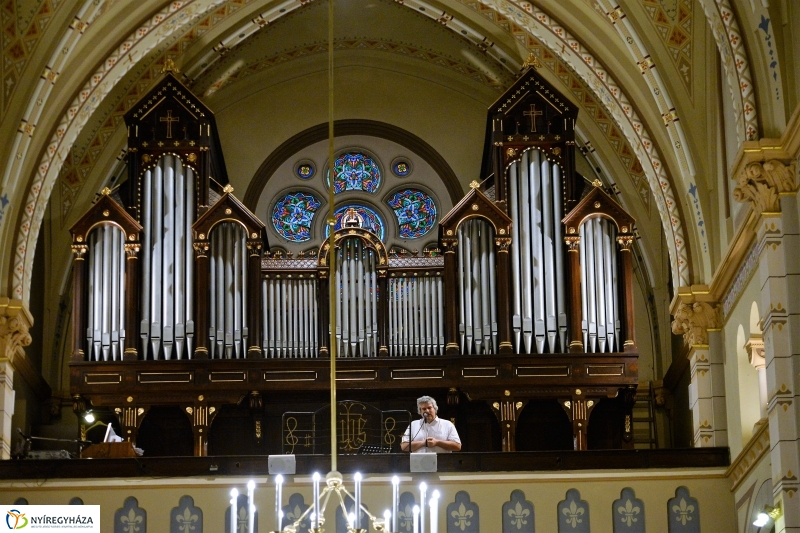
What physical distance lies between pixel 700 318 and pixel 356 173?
6088mm

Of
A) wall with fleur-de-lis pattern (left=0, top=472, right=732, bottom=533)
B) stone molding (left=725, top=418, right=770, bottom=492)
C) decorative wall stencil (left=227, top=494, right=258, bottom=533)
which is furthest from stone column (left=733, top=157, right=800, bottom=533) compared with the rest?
→ decorative wall stencil (left=227, top=494, right=258, bottom=533)

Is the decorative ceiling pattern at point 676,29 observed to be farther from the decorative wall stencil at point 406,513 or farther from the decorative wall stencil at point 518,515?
the decorative wall stencil at point 406,513

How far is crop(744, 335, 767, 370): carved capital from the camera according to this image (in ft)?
49.4

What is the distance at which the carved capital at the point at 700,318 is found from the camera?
16.6 m

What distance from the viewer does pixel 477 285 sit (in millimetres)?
18312

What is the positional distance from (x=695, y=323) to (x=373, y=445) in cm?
373

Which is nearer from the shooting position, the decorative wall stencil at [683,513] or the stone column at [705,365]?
the decorative wall stencil at [683,513]

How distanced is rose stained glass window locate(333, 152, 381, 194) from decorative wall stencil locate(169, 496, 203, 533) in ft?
21.6

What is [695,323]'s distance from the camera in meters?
16.7

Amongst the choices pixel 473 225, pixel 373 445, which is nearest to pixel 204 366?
pixel 373 445

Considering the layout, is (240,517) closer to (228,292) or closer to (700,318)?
(228,292)

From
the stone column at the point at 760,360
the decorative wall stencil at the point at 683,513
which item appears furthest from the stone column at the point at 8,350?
the stone column at the point at 760,360

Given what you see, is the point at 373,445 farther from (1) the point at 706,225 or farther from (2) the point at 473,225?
(1) the point at 706,225

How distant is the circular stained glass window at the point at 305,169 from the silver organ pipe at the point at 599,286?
14.2 feet
